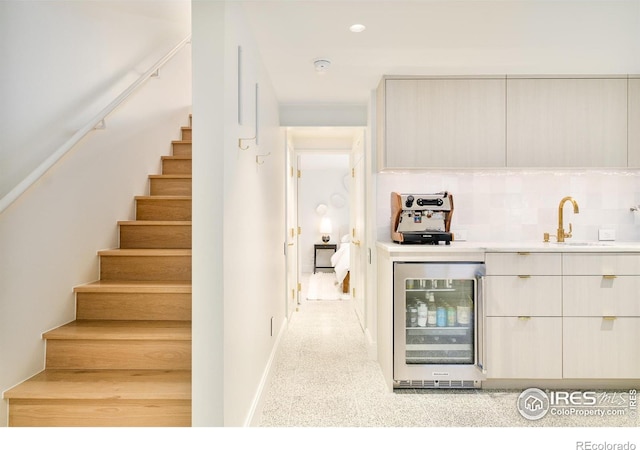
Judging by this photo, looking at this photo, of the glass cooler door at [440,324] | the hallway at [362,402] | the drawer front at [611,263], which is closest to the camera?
the hallway at [362,402]

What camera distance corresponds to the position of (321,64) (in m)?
2.57

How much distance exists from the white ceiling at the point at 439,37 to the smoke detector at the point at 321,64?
0.04m

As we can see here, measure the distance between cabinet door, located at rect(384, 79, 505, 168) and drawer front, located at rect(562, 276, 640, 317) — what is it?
3.30 ft

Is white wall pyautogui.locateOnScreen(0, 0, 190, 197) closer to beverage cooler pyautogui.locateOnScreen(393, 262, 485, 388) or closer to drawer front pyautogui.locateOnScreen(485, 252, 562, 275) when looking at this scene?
beverage cooler pyautogui.locateOnScreen(393, 262, 485, 388)

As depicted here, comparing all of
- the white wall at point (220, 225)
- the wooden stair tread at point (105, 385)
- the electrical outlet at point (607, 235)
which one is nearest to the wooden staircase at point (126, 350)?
the wooden stair tread at point (105, 385)

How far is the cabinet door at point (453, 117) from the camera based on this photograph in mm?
2836

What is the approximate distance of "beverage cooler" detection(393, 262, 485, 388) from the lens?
2.49m

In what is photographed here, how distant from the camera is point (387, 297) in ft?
8.67

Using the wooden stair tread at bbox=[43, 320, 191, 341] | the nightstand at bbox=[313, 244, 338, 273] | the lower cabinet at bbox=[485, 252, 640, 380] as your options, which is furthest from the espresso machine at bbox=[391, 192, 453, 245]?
the nightstand at bbox=[313, 244, 338, 273]

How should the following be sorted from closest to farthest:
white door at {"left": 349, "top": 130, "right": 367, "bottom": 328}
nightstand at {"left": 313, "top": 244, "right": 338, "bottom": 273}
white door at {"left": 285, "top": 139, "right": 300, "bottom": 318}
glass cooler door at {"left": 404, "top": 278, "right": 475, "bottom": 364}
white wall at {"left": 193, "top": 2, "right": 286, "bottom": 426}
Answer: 1. white wall at {"left": 193, "top": 2, "right": 286, "bottom": 426}
2. glass cooler door at {"left": 404, "top": 278, "right": 475, "bottom": 364}
3. white door at {"left": 349, "top": 130, "right": 367, "bottom": 328}
4. white door at {"left": 285, "top": 139, "right": 300, "bottom": 318}
5. nightstand at {"left": 313, "top": 244, "right": 338, "bottom": 273}

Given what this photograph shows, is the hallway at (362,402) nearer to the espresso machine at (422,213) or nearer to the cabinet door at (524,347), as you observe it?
the cabinet door at (524,347)

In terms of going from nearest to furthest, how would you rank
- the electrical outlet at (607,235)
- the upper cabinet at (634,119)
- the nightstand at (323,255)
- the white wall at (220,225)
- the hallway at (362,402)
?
1. the white wall at (220,225)
2. the hallway at (362,402)
3. the upper cabinet at (634,119)
4. the electrical outlet at (607,235)
5. the nightstand at (323,255)

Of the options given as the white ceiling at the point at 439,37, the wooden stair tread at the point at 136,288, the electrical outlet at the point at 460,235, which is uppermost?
the white ceiling at the point at 439,37

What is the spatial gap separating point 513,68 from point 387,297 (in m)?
1.87
